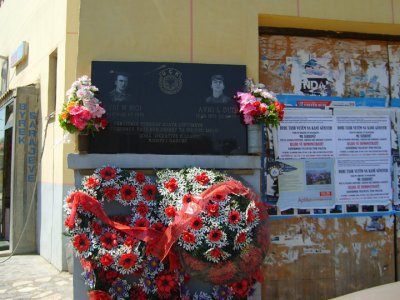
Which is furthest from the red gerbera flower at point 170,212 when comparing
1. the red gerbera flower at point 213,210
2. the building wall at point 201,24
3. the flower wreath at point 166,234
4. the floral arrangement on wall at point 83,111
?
the building wall at point 201,24

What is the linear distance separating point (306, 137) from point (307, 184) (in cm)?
58

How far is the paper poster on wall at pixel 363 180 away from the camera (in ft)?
17.5

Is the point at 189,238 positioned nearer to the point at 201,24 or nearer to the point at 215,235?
the point at 215,235

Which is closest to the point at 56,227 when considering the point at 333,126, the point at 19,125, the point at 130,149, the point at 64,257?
the point at 64,257

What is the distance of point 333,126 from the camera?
210 inches

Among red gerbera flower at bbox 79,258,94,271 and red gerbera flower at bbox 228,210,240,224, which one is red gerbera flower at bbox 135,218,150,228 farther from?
red gerbera flower at bbox 228,210,240,224

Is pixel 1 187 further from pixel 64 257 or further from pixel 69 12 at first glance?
pixel 69 12

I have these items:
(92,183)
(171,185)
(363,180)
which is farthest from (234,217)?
(363,180)

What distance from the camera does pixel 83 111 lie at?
4305 mm

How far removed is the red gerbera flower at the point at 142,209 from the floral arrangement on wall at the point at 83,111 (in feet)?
3.00

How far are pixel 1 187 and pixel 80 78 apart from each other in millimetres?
6153

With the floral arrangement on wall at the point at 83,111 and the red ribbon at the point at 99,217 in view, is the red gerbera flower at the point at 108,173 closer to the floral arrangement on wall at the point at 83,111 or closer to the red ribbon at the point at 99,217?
the red ribbon at the point at 99,217

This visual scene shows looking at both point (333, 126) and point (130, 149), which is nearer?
point (130, 149)

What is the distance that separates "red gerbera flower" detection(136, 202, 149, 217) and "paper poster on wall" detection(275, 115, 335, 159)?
1.80m
